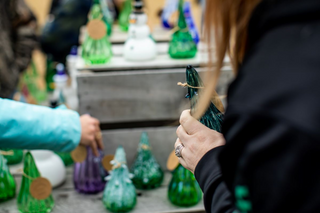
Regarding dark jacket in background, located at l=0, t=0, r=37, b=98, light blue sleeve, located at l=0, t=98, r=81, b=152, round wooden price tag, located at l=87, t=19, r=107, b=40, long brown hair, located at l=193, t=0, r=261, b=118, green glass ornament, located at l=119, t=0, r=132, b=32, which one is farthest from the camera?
green glass ornament, located at l=119, t=0, r=132, b=32

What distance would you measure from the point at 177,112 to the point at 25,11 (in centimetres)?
134

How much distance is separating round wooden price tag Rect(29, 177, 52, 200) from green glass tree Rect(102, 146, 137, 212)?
0.18m

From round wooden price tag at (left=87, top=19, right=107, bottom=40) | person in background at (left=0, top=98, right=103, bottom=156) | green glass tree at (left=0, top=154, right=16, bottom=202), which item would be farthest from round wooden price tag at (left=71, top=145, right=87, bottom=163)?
round wooden price tag at (left=87, top=19, right=107, bottom=40)

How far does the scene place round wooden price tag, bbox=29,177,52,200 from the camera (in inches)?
47.8

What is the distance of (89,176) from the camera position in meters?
1.35

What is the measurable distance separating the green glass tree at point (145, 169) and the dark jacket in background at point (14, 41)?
2.45 ft

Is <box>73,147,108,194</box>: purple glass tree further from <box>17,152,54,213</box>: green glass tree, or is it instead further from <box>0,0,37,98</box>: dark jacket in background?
<box>0,0,37,98</box>: dark jacket in background

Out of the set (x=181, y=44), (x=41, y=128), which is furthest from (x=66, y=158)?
(x=181, y=44)

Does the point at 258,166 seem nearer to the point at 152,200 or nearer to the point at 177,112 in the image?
the point at 152,200

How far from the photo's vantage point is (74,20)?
95.2 inches

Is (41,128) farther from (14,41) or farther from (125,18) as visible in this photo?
(14,41)

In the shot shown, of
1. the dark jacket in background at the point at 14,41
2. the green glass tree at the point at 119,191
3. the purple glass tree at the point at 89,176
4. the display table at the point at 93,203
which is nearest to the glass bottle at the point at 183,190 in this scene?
the display table at the point at 93,203

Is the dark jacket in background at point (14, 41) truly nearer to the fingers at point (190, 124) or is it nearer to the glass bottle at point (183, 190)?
the glass bottle at point (183, 190)

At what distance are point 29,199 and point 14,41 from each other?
135 centimetres
